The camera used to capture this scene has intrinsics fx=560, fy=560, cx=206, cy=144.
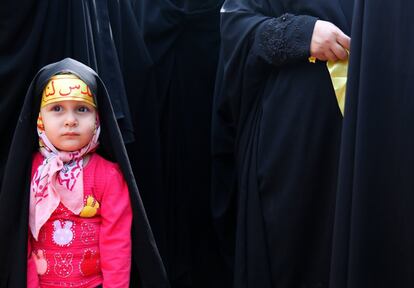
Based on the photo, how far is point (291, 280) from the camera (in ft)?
6.51

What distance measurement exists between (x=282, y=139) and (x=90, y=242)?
0.75 metres

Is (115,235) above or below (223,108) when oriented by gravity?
below

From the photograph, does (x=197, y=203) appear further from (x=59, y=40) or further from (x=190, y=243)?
(x=59, y=40)

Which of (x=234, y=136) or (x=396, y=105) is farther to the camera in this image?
(x=234, y=136)

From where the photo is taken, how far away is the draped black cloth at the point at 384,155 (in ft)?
4.93

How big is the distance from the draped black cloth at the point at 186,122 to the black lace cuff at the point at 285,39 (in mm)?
834

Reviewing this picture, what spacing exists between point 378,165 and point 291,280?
2.10 feet

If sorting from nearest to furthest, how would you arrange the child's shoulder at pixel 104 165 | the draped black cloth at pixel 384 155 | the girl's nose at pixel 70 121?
1. the draped black cloth at pixel 384 155
2. the girl's nose at pixel 70 121
3. the child's shoulder at pixel 104 165

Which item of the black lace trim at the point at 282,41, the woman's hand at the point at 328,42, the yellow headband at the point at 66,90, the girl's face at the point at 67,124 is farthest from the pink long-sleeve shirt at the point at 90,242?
the woman's hand at the point at 328,42

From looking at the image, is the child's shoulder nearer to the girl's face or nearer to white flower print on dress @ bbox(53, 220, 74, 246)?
the girl's face

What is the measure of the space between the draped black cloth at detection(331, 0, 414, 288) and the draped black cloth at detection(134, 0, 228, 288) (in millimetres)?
1372

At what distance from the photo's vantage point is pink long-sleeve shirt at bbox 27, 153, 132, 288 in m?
Result: 1.84

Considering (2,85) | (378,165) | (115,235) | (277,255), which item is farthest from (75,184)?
(378,165)

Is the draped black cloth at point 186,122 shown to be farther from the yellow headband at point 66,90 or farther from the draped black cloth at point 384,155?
the draped black cloth at point 384,155
